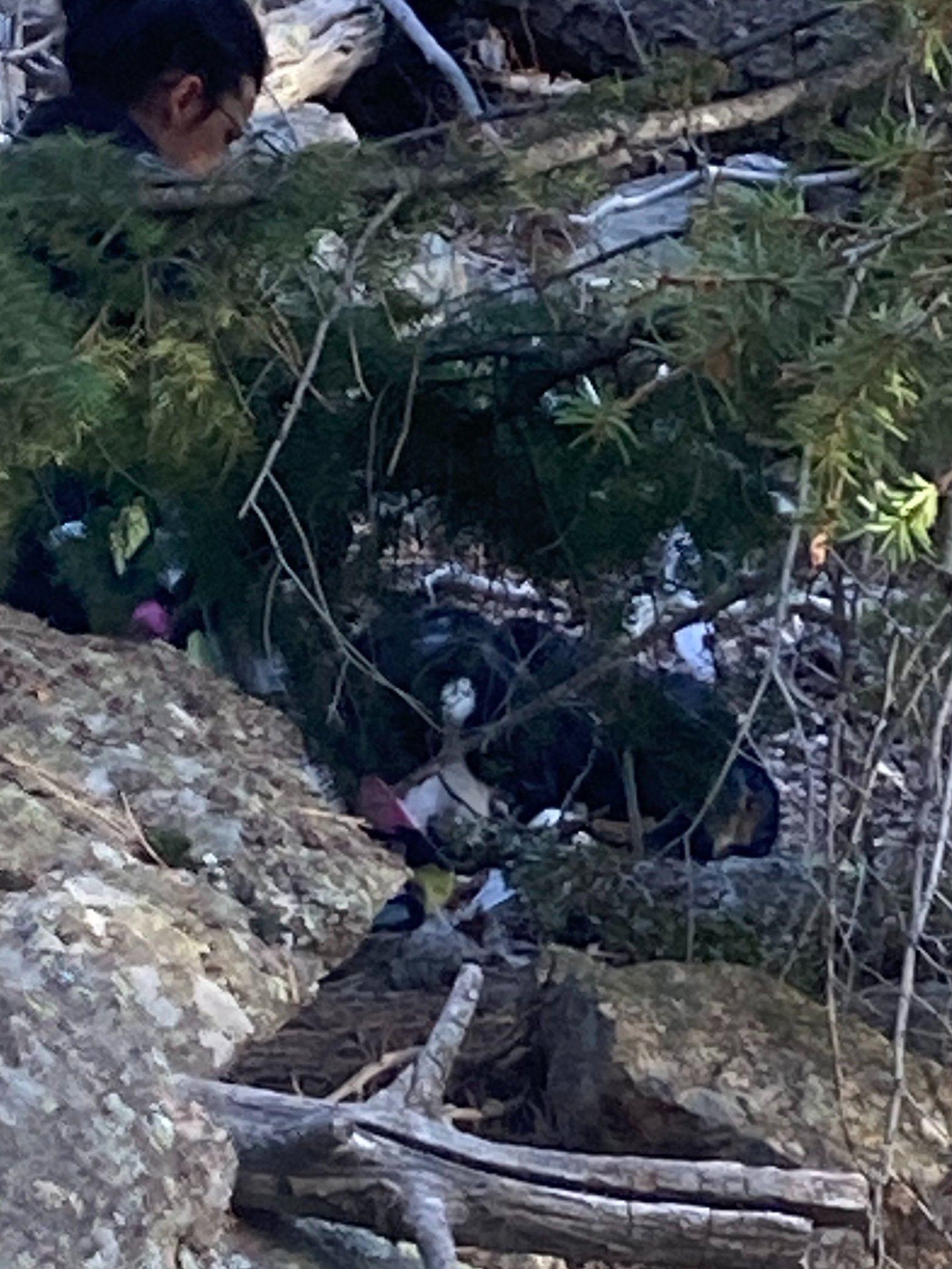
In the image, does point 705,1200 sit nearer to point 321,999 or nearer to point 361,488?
point 321,999

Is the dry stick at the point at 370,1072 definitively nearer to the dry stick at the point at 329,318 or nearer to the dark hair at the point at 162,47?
the dry stick at the point at 329,318

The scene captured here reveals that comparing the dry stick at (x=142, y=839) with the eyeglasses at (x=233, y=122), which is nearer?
the dry stick at (x=142, y=839)

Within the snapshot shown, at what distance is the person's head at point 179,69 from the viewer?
1.88m

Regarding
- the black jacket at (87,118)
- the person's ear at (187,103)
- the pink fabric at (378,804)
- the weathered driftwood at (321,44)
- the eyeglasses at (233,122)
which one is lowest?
the pink fabric at (378,804)

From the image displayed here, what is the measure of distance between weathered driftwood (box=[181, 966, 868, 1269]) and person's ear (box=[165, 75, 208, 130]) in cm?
102

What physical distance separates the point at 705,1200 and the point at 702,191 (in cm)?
82

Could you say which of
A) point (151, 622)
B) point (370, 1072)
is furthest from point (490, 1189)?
point (151, 622)

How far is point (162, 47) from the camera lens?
1897 millimetres

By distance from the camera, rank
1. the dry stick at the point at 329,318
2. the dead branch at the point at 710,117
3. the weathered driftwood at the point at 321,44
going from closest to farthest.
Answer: the dry stick at the point at 329,318
the dead branch at the point at 710,117
the weathered driftwood at the point at 321,44

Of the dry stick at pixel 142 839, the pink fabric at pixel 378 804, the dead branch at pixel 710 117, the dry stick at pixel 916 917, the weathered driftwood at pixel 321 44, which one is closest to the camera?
the dry stick at pixel 916 917

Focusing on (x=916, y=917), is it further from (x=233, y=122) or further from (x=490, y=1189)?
(x=233, y=122)

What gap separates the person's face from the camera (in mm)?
1872

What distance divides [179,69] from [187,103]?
0.11 ft

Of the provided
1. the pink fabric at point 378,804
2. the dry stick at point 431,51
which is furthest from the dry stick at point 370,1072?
the dry stick at point 431,51
